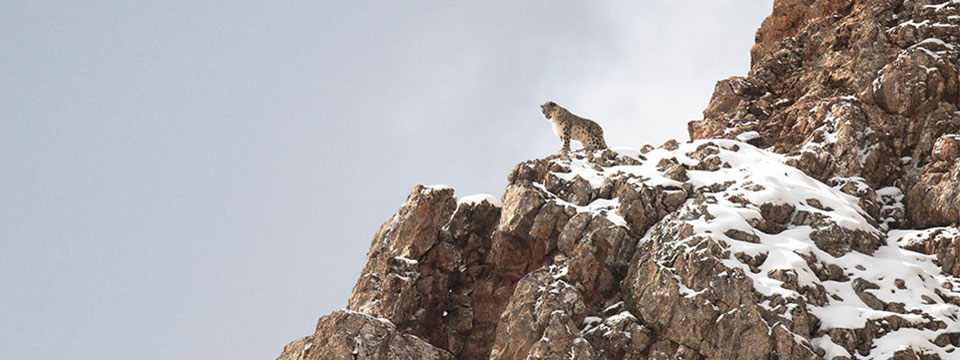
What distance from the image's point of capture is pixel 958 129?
26.8 meters

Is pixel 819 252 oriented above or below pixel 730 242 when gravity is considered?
below

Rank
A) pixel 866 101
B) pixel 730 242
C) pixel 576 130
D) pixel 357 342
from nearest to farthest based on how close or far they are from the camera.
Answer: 1. pixel 730 242
2. pixel 357 342
3. pixel 866 101
4. pixel 576 130

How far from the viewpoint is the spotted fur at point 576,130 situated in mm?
32031

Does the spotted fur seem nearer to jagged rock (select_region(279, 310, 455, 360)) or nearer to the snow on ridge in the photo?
the snow on ridge

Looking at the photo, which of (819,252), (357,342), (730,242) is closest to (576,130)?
(730,242)

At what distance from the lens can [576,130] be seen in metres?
32.2

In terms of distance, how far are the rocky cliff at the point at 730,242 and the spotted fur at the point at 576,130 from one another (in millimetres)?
2580

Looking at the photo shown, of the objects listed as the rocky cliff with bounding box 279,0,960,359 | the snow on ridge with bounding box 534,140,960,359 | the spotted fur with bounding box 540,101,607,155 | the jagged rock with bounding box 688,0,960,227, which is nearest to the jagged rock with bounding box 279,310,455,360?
the rocky cliff with bounding box 279,0,960,359

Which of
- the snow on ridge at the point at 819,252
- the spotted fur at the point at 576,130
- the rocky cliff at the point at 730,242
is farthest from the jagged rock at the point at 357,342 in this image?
the spotted fur at the point at 576,130

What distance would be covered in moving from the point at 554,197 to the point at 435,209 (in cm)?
459

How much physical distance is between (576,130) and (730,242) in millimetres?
11458

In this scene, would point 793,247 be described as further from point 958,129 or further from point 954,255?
point 958,129

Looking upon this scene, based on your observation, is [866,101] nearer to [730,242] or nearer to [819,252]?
[819,252]

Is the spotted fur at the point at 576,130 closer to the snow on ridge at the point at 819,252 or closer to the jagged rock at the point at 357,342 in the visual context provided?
the snow on ridge at the point at 819,252
